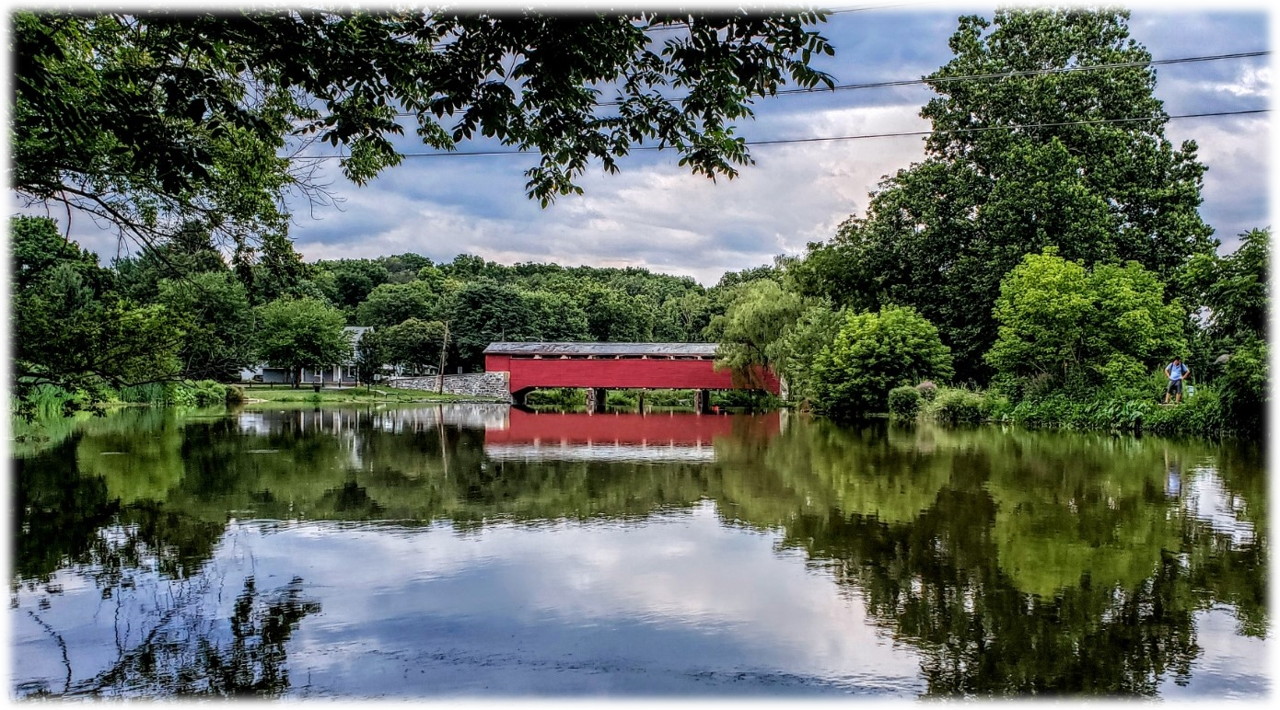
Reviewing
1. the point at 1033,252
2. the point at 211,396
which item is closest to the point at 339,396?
the point at 211,396

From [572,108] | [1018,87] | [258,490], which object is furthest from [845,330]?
[572,108]

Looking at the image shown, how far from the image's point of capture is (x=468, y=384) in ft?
178

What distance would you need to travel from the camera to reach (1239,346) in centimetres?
1706

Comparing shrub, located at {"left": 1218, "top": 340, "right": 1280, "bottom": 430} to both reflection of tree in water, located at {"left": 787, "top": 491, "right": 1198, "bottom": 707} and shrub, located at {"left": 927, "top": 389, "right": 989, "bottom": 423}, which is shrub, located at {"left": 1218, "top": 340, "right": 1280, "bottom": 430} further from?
reflection of tree in water, located at {"left": 787, "top": 491, "right": 1198, "bottom": 707}

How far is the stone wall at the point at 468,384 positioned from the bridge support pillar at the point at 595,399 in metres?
4.51

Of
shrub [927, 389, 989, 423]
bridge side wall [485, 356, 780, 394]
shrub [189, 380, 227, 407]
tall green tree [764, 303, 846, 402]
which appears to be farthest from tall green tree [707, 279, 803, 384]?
shrub [189, 380, 227, 407]

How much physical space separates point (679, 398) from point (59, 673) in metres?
52.7

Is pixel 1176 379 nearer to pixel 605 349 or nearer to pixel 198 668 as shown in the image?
pixel 198 668

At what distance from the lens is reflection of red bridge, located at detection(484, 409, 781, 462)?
15.8 m

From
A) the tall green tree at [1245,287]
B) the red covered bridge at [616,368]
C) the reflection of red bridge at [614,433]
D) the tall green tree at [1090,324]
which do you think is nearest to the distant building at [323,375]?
the red covered bridge at [616,368]

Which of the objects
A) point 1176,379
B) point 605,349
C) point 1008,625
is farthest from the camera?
point 605,349

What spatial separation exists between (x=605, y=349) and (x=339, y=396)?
1509 cm

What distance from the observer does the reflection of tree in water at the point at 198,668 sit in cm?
394

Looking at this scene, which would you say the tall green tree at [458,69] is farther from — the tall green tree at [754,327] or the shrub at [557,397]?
the shrub at [557,397]
